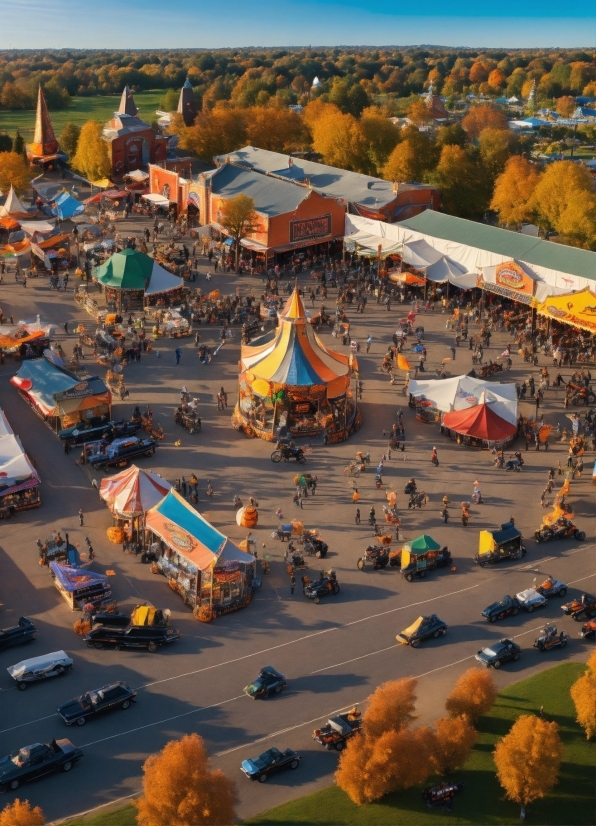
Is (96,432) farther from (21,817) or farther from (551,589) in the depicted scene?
(21,817)

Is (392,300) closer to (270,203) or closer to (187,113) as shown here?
(270,203)

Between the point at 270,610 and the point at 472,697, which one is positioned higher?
the point at 472,697

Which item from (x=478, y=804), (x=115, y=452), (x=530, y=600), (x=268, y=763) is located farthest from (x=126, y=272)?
(x=478, y=804)

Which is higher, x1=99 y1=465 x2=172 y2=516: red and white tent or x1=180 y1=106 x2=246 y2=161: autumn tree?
x1=180 y1=106 x2=246 y2=161: autumn tree

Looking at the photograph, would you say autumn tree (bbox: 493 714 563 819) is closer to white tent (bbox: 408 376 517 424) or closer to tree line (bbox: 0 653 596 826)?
tree line (bbox: 0 653 596 826)

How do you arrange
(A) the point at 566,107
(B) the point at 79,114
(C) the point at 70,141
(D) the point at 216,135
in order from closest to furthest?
(D) the point at 216,135, (C) the point at 70,141, (A) the point at 566,107, (B) the point at 79,114

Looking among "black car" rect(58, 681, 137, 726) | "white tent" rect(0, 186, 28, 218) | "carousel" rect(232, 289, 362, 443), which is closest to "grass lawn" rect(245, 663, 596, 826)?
"black car" rect(58, 681, 137, 726)

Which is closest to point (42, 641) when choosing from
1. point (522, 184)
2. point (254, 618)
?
point (254, 618)
